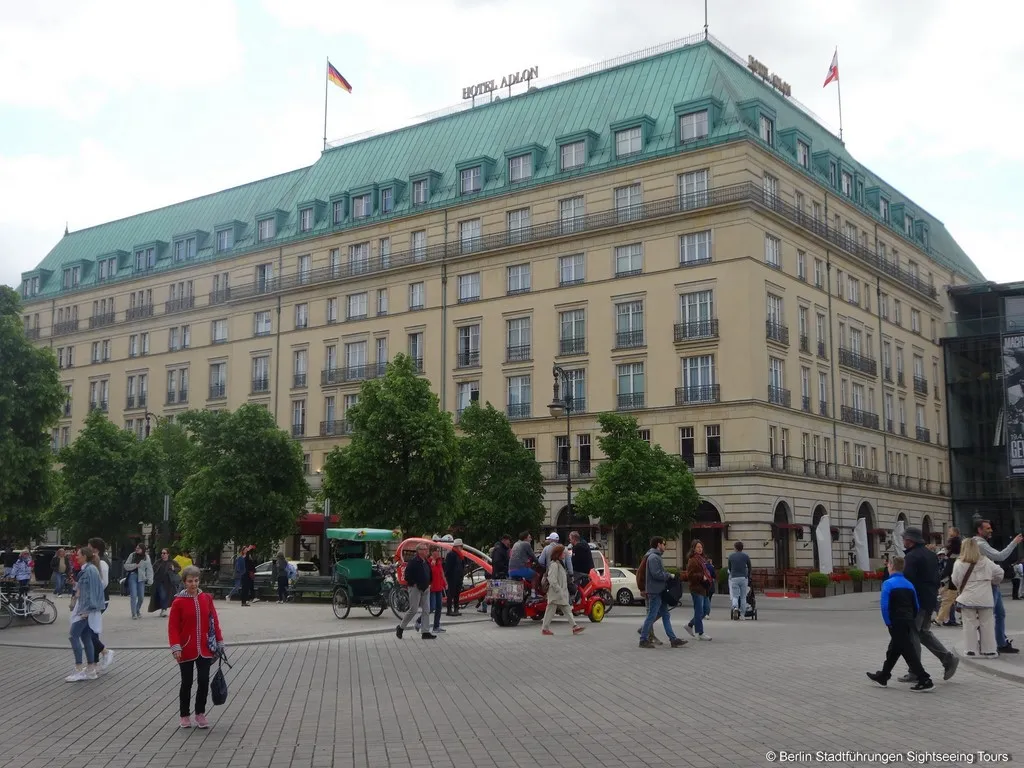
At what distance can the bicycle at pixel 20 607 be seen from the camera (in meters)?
24.9

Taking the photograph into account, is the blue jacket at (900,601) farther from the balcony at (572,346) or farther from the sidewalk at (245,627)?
the balcony at (572,346)

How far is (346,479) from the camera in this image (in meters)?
43.8

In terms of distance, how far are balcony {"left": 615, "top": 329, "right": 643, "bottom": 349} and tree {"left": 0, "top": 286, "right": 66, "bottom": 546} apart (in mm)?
28718

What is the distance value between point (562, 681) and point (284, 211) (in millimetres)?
60079

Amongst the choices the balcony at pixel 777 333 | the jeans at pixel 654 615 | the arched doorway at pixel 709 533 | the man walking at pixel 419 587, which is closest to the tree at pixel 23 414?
the man walking at pixel 419 587

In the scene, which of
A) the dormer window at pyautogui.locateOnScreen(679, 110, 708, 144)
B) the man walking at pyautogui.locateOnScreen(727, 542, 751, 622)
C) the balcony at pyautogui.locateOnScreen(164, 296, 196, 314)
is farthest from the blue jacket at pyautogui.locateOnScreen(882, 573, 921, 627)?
the balcony at pyautogui.locateOnScreen(164, 296, 196, 314)

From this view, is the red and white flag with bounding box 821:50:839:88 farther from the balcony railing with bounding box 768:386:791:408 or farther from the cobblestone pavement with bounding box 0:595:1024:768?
the cobblestone pavement with bounding box 0:595:1024:768

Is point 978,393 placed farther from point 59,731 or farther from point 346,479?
point 59,731

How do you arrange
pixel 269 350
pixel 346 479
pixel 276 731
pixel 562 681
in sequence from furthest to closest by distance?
pixel 269 350, pixel 346 479, pixel 562 681, pixel 276 731

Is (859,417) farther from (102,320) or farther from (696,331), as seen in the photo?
(102,320)

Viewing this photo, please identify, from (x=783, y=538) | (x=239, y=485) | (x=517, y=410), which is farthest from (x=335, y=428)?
(x=783, y=538)

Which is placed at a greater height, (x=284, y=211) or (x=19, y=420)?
(x=284, y=211)

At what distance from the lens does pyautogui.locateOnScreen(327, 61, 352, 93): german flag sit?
66438 mm

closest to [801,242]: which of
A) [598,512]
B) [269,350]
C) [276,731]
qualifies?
[598,512]
